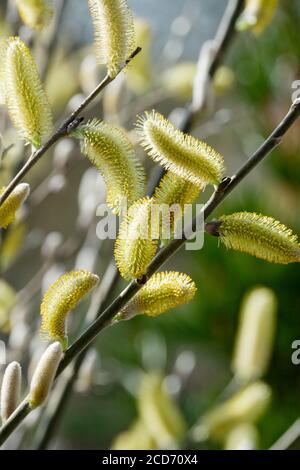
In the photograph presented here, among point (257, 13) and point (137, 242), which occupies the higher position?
point (257, 13)

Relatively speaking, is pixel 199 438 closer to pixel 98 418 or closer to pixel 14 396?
pixel 14 396

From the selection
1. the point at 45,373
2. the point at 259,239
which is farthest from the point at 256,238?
the point at 45,373

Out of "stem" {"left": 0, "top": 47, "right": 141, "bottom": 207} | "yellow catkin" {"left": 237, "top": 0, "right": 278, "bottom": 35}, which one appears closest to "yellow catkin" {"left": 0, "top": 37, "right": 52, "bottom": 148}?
"stem" {"left": 0, "top": 47, "right": 141, "bottom": 207}

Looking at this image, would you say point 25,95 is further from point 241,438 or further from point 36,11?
point 241,438

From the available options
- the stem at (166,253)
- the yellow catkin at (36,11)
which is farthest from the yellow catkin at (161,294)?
the yellow catkin at (36,11)

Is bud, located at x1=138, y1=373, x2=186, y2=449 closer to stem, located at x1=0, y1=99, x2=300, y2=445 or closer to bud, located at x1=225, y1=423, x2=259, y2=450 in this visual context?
bud, located at x1=225, y1=423, x2=259, y2=450
